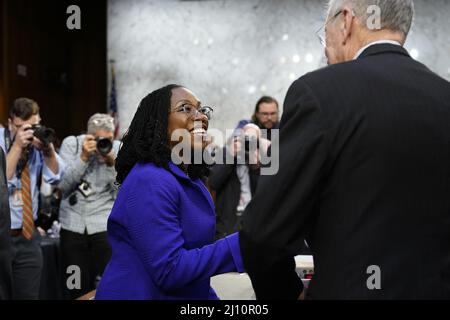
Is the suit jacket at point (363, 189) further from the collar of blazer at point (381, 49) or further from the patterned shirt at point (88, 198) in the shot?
the patterned shirt at point (88, 198)

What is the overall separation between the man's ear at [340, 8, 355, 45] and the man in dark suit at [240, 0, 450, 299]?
14 centimetres

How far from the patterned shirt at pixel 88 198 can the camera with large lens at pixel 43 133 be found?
28cm

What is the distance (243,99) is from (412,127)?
16.2 feet

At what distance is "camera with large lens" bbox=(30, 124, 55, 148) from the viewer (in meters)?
2.86

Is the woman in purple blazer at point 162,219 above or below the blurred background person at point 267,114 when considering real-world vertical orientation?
below

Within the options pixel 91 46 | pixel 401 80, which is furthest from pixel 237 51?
pixel 401 80

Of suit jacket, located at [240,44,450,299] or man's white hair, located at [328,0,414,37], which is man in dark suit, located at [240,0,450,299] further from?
man's white hair, located at [328,0,414,37]

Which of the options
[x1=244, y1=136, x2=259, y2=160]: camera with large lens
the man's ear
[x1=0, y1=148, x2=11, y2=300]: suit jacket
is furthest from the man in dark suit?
[x1=244, y1=136, x2=259, y2=160]: camera with large lens

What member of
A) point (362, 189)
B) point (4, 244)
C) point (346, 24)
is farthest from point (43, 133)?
point (362, 189)

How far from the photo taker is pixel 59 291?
3.69 metres

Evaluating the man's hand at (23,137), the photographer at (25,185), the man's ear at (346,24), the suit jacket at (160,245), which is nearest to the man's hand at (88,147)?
the photographer at (25,185)

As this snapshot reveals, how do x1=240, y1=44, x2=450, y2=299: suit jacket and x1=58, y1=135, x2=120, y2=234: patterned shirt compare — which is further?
x1=58, y1=135, x2=120, y2=234: patterned shirt

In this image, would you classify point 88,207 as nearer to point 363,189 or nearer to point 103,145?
point 103,145

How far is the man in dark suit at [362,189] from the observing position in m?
0.94
